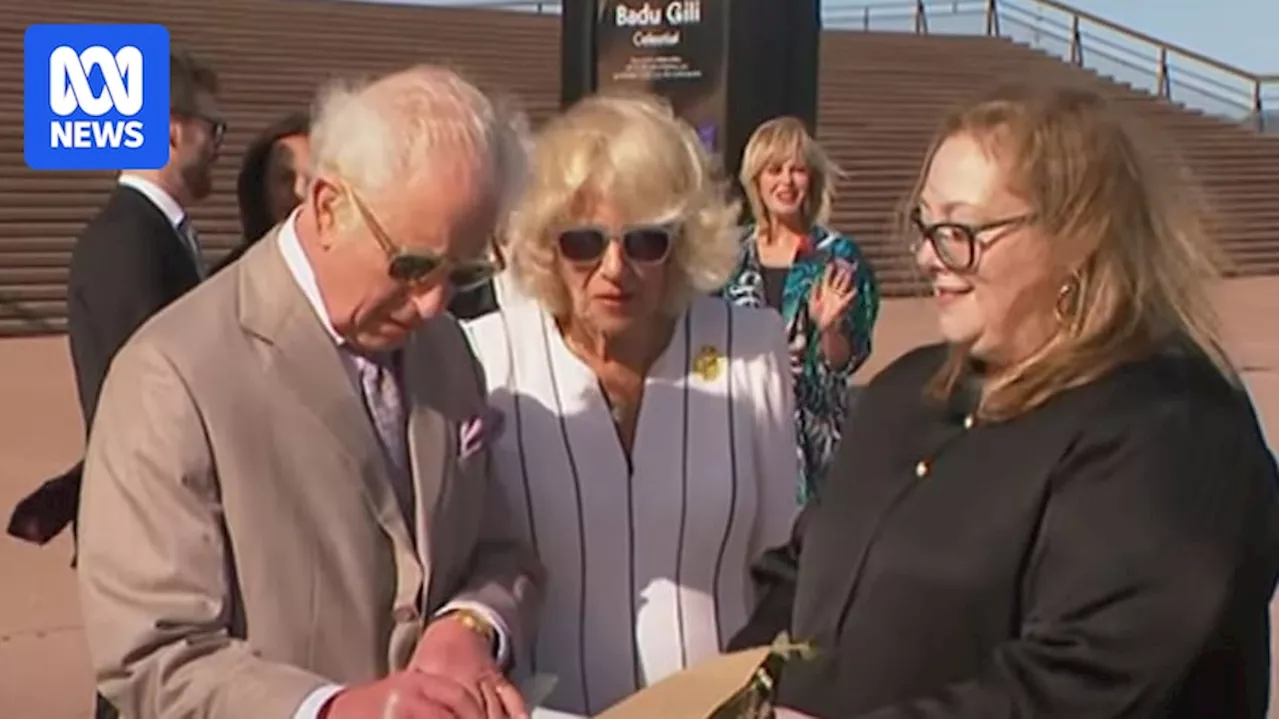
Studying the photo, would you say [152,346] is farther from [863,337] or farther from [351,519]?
[863,337]

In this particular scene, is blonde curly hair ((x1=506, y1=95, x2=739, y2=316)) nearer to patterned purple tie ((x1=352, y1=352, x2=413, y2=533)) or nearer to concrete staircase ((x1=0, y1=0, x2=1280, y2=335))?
patterned purple tie ((x1=352, y1=352, x2=413, y2=533))

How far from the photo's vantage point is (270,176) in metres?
4.48

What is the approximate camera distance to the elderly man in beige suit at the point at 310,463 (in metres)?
2.17

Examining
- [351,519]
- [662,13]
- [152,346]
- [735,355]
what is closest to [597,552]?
[735,355]

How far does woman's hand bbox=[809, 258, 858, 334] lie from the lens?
5.52 m

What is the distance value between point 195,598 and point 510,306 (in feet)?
3.20

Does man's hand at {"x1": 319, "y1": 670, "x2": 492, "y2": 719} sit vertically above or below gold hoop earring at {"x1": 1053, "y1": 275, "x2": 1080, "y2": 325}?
below

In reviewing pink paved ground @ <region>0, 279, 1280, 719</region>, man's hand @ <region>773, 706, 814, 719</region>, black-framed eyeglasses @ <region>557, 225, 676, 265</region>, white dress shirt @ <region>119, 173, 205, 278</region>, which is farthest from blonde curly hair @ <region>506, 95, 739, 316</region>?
white dress shirt @ <region>119, 173, 205, 278</region>

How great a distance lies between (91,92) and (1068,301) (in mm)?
12335

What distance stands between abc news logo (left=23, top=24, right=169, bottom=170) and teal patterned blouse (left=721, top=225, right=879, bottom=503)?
611 cm

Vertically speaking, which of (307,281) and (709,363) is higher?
(307,281)

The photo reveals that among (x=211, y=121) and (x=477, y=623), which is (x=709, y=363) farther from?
(x=211, y=121)

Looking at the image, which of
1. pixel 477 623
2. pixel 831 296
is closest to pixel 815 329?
pixel 831 296

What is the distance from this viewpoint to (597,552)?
289 centimetres
